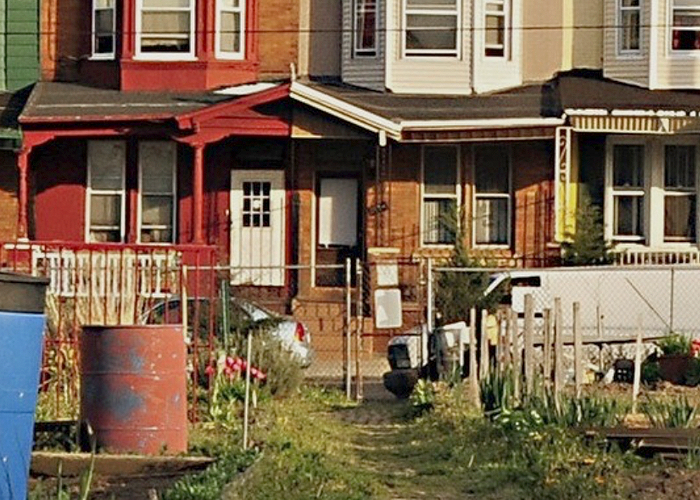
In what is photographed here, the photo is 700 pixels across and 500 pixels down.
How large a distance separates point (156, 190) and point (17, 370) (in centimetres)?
2375

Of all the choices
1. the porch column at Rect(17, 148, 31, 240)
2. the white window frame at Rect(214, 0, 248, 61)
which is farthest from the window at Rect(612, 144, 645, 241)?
the porch column at Rect(17, 148, 31, 240)

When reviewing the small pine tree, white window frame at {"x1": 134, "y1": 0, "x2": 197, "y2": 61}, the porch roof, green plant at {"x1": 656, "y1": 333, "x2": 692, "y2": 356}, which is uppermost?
white window frame at {"x1": 134, "y1": 0, "x2": 197, "y2": 61}

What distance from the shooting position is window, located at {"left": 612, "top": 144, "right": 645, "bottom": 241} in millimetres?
35375

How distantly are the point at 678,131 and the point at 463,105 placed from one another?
395 centimetres

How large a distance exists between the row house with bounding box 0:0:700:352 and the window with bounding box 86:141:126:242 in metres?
0.04

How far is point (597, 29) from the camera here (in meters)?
35.7

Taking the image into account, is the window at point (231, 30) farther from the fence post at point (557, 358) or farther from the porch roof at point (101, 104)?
the fence post at point (557, 358)

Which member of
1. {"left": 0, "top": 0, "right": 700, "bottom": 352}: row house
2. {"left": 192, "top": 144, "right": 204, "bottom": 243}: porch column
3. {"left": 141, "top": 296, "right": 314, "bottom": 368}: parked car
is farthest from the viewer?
{"left": 0, "top": 0, "right": 700, "bottom": 352}: row house

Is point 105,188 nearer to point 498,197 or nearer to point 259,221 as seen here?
point 259,221

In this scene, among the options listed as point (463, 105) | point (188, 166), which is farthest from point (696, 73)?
point (188, 166)

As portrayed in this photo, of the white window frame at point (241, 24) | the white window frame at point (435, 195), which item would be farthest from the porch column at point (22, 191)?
the white window frame at point (435, 195)

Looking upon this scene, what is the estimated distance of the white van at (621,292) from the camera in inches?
1145

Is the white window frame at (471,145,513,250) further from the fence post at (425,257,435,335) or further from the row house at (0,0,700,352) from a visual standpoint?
the fence post at (425,257,435,335)

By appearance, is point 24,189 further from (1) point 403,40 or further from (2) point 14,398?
(2) point 14,398
